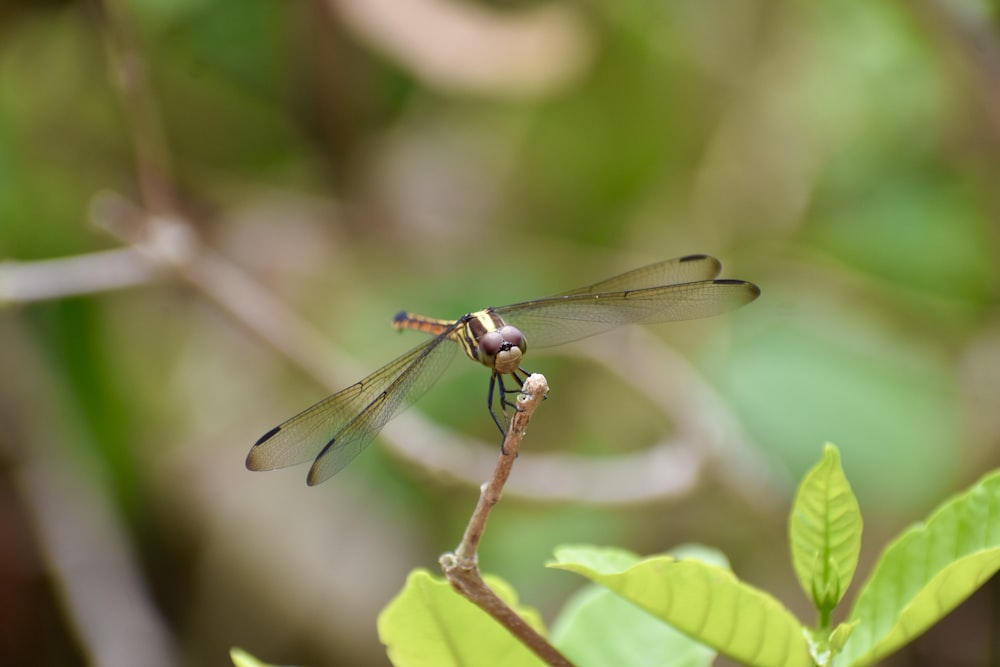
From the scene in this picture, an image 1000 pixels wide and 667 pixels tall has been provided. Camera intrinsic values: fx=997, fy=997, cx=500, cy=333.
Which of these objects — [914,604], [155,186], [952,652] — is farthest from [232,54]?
[914,604]

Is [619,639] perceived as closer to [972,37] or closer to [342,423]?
[342,423]

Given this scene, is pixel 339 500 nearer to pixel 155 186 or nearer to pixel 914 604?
pixel 155 186

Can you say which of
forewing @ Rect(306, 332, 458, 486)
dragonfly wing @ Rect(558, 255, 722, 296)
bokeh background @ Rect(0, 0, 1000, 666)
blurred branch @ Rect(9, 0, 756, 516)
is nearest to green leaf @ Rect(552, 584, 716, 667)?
forewing @ Rect(306, 332, 458, 486)

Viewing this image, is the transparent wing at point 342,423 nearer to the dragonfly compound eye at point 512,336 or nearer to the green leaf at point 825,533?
the dragonfly compound eye at point 512,336

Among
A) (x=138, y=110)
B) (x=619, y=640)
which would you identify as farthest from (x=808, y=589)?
(x=138, y=110)

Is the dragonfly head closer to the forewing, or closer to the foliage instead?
the forewing
